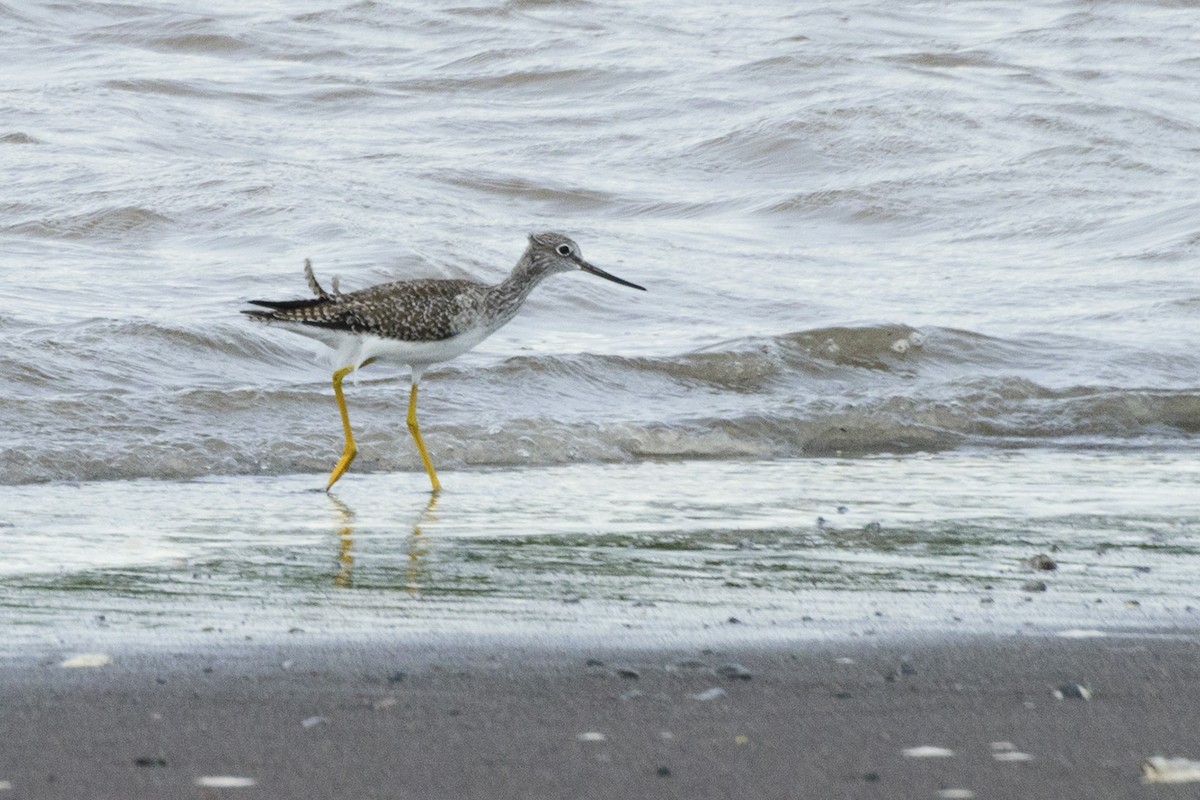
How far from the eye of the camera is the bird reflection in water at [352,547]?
4.76m

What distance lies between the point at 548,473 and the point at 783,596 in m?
2.87

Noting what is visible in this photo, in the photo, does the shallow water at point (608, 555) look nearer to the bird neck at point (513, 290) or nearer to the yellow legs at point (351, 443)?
the yellow legs at point (351, 443)

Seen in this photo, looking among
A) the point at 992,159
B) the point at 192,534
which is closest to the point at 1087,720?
the point at 192,534

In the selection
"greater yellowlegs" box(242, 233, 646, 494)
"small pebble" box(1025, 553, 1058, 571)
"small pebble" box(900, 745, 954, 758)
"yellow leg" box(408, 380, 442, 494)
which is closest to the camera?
"small pebble" box(900, 745, 954, 758)

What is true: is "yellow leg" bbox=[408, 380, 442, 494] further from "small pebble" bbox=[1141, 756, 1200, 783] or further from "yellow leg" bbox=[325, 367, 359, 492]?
"small pebble" bbox=[1141, 756, 1200, 783]

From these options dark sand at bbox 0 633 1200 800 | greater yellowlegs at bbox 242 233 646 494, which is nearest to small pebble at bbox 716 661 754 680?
dark sand at bbox 0 633 1200 800

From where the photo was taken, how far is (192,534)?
5.54 metres

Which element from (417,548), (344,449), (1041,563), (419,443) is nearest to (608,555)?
(417,548)

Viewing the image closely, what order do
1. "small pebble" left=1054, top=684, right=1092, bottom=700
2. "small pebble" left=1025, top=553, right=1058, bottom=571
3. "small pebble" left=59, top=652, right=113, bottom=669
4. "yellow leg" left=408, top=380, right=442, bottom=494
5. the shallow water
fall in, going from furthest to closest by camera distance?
1. "yellow leg" left=408, top=380, right=442, bottom=494
2. "small pebble" left=1025, top=553, right=1058, bottom=571
3. the shallow water
4. "small pebble" left=59, top=652, right=113, bottom=669
5. "small pebble" left=1054, top=684, right=1092, bottom=700

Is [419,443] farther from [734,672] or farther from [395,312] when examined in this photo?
[734,672]

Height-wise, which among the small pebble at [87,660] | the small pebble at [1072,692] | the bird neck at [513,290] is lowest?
the bird neck at [513,290]

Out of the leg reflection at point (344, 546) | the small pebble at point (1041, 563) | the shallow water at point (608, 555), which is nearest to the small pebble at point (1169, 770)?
the shallow water at point (608, 555)

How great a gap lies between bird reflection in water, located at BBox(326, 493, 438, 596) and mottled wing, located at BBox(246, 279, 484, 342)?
2.84 feet

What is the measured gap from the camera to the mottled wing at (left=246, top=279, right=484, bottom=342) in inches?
285
